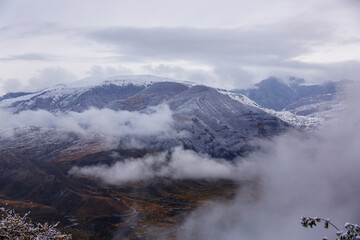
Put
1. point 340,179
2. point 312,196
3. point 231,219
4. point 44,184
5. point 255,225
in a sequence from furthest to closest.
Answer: point 44,184 < point 231,219 < point 255,225 < point 312,196 < point 340,179

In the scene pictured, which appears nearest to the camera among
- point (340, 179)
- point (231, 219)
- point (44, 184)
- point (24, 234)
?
point (24, 234)

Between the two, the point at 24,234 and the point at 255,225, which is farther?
the point at 255,225

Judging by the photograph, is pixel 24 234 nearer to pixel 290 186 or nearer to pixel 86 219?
pixel 290 186

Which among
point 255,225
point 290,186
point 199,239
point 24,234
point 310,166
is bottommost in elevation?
point 199,239

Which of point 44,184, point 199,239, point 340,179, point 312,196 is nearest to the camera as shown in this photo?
point 340,179

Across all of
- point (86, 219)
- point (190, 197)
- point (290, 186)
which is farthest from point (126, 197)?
point (290, 186)

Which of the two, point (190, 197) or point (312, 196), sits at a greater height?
point (312, 196)

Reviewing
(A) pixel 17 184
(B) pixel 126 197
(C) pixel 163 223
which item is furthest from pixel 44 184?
(C) pixel 163 223

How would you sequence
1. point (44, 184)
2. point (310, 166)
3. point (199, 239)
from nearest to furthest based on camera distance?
point (310, 166)
point (199, 239)
point (44, 184)

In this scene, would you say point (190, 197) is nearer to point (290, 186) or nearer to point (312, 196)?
point (290, 186)
